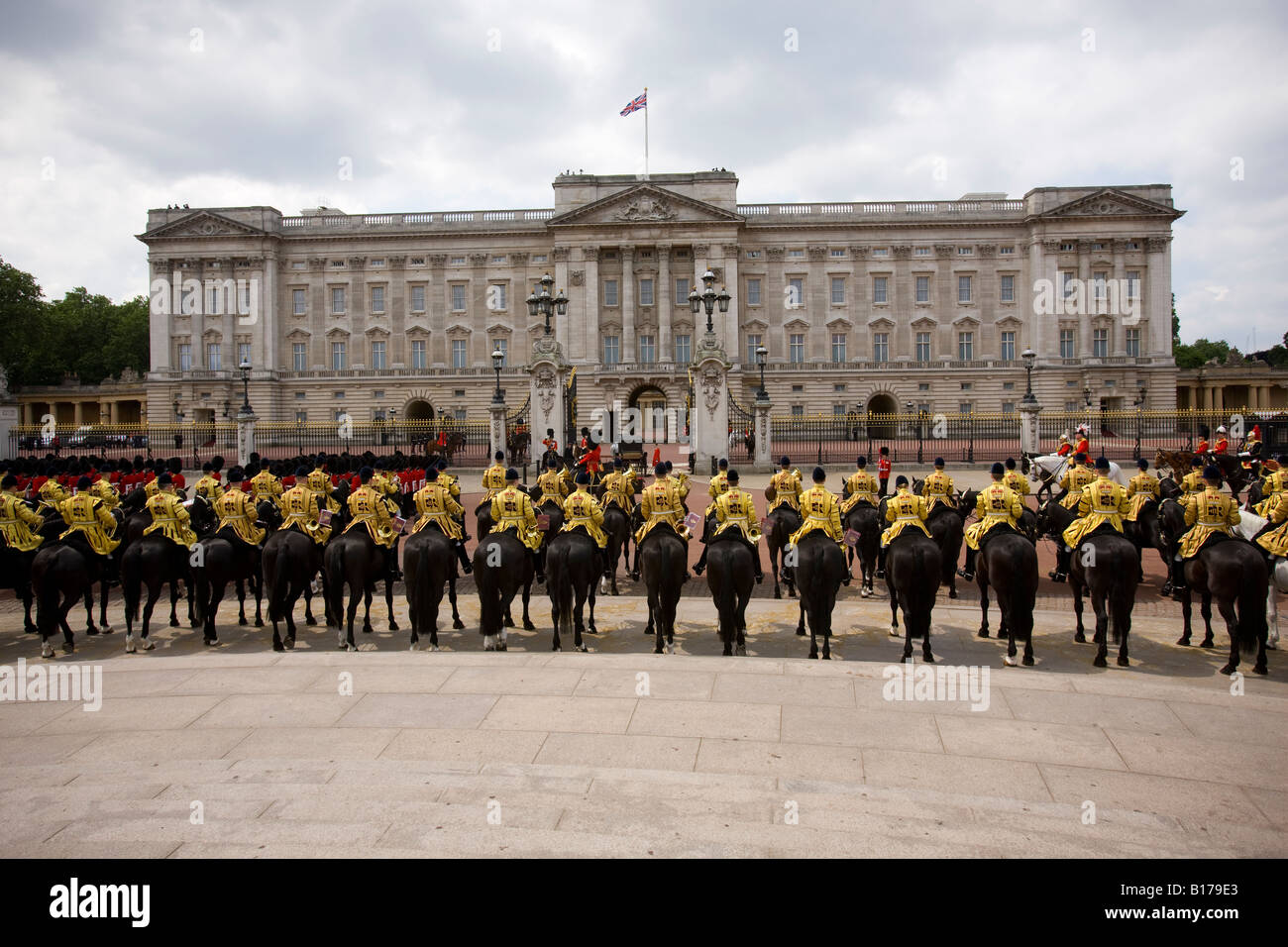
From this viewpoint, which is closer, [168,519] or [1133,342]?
[168,519]

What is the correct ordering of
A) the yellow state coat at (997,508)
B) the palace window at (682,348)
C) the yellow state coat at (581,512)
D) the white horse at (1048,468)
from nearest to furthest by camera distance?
1. the yellow state coat at (997,508)
2. the yellow state coat at (581,512)
3. the white horse at (1048,468)
4. the palace window at (682,348)

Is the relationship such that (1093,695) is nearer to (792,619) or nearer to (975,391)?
(792,619)

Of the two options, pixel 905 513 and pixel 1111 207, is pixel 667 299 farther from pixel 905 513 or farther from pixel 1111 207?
pixel 905 513

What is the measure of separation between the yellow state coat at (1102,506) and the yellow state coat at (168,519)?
12328mm

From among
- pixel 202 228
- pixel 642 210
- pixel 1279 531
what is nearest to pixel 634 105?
pixel 642 210

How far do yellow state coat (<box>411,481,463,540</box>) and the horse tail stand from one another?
9.82 metres

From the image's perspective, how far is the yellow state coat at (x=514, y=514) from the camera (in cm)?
1119

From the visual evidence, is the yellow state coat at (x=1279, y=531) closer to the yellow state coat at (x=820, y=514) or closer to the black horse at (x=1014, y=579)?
the black horse at (x=1014, y=579)

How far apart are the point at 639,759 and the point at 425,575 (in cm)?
513

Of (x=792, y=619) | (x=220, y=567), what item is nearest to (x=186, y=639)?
(x=220, y=567)

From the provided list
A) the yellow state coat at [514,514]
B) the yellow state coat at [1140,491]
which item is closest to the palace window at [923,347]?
the yellow state coat at [1140,491]

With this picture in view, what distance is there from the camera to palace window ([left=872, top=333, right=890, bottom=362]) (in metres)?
67.4

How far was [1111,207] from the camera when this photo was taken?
212 feet

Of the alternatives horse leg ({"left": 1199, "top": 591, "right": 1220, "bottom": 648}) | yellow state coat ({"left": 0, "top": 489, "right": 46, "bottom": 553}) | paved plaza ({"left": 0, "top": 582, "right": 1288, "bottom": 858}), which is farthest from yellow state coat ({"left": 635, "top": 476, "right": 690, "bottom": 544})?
yellow state coat ({"left": 0, "top": 489, "right": 46, "bottom": 553})
